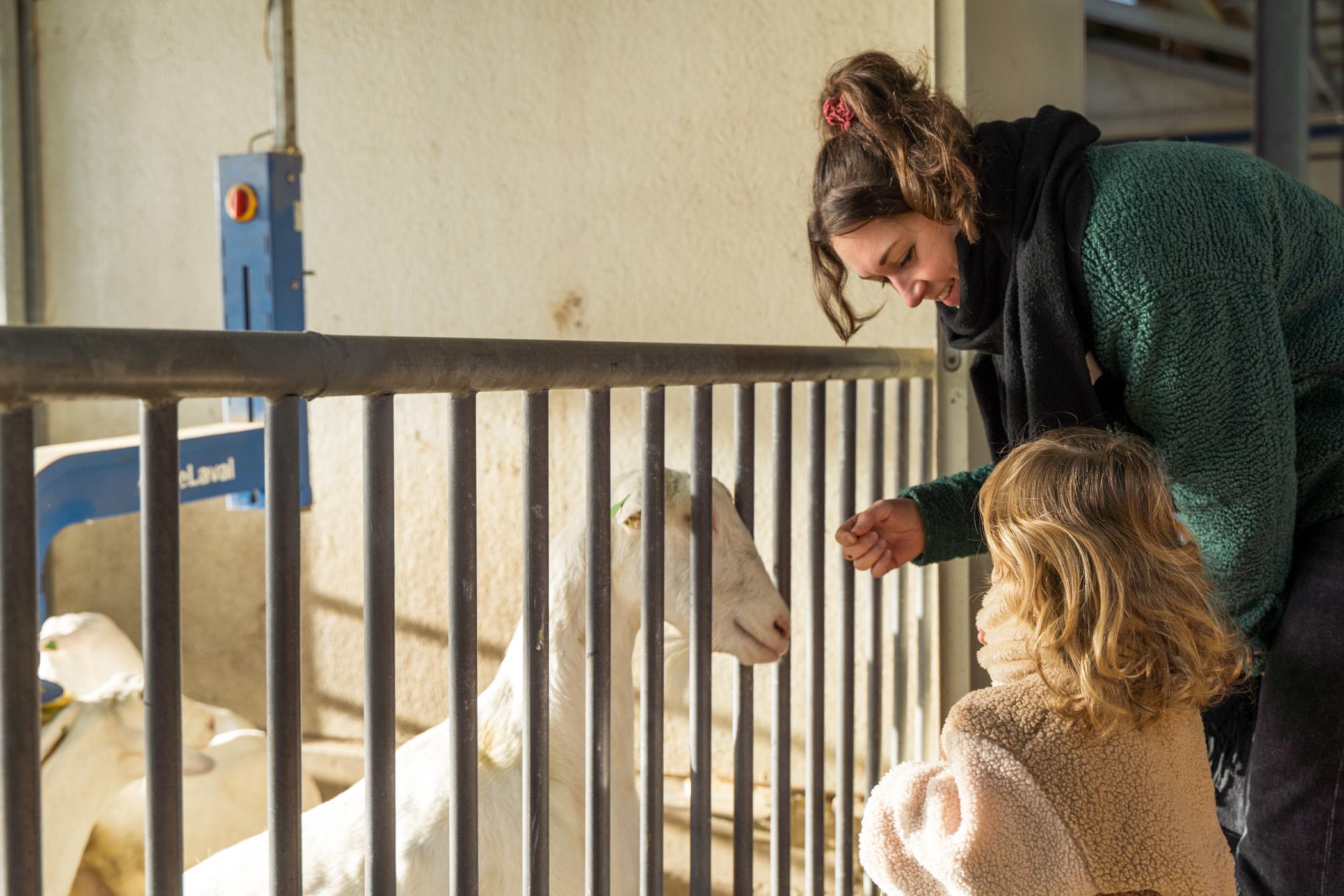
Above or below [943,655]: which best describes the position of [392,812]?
above

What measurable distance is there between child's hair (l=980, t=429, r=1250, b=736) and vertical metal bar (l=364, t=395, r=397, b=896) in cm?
55

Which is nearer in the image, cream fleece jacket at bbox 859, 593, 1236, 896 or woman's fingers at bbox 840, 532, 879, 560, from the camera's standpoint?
cream fleece jacket at bbox 859, 593, 1236, 896

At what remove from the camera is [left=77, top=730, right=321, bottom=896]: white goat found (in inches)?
83.6

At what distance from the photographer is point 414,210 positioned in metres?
2.77

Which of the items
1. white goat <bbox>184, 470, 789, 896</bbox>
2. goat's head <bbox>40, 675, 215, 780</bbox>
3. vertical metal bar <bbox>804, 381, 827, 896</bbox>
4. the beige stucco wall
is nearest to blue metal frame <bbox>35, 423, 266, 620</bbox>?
goat's head <bbox>40, 675, 215, 780</bbox>

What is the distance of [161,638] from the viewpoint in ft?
2.25

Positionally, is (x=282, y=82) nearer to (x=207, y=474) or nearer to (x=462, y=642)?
(x=207, y=474)

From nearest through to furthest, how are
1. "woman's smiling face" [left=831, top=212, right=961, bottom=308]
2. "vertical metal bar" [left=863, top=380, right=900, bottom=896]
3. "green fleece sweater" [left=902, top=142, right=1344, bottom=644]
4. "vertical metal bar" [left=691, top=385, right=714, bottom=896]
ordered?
"green fleece sweater" [left=902, top=142, right=1344, bottom=644] → "woman's smiling face" [left=831, top=212, right=961, bottom=308] → "vertical metal bar" [left=691, top=385, right=714, bottom=896] → "vertical metal bar" [left=863, top=380, right=900, bottom=896]

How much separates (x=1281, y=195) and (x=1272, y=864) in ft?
2.15

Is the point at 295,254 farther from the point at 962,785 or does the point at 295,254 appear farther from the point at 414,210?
the point at 962,785

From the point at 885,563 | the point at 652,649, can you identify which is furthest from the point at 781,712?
the point at 652,649

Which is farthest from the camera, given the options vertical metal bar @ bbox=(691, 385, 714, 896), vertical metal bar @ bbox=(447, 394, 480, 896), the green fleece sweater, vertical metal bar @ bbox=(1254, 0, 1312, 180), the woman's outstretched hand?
vertical metal bar @ bbox=(1254, 0, 1312, 180)

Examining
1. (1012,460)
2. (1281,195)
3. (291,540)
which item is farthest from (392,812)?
(1281,195)

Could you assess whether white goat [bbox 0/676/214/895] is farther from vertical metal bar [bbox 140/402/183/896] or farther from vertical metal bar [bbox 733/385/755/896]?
vertical metal bar [bbox 140/402/183/896]
